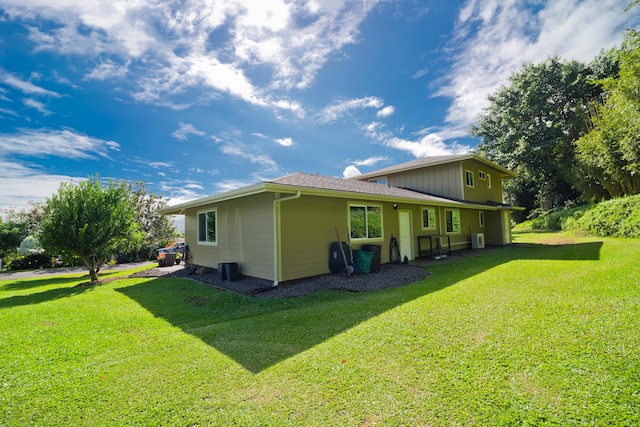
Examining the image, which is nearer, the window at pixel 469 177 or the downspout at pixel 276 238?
the downspout at pixel 276 238

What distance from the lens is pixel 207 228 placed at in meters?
10.4

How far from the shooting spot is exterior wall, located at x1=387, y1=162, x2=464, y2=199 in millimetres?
14406

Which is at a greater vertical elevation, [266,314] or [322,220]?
[322,220]

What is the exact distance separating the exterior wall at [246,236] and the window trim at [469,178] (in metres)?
11.5

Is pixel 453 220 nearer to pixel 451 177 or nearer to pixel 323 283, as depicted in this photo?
pixel 451 177

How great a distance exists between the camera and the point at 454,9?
30.5ft

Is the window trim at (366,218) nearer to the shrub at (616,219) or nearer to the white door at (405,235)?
the white door at (405,235)

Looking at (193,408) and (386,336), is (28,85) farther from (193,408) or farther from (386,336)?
(386,336)

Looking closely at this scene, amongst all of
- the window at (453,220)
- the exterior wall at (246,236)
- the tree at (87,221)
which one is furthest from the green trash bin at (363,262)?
the tree at (87,221)

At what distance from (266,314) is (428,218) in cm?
923

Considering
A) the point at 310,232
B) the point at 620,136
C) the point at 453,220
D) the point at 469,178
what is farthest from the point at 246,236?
the point at 620,136

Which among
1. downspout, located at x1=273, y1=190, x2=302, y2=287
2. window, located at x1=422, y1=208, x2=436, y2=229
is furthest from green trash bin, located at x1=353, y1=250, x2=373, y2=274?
window, located at x1=422, y1=208, x2=436, y2=229

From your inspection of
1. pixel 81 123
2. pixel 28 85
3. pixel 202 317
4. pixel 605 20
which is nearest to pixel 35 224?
pixel 81 123

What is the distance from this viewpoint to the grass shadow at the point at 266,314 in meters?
3.51
